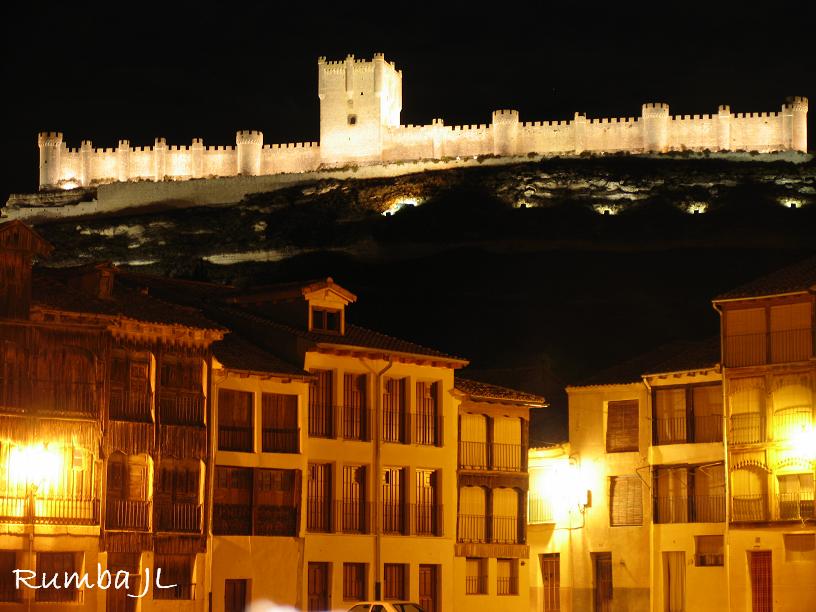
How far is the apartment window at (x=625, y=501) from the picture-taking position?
55.0 meters

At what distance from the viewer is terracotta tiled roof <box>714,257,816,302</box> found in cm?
5047

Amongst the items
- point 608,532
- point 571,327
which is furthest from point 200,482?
point 571,327

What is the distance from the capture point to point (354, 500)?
5094 cm

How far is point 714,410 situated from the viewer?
53250mm

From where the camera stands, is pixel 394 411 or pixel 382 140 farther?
pixel 382 140

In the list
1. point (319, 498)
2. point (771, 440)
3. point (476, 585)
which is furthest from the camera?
point (476, 585)

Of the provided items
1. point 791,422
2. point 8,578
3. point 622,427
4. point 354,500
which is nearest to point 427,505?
point 354,500

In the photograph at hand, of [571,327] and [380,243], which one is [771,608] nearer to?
[571,327]

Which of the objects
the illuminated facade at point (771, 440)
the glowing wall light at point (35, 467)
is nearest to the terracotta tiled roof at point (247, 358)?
the glowing wall light at point (35, 467)

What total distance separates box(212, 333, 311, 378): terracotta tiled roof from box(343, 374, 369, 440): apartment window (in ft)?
7.31

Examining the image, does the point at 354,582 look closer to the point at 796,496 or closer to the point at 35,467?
the point at 35,467

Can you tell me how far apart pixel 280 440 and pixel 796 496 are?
13744 millimetres

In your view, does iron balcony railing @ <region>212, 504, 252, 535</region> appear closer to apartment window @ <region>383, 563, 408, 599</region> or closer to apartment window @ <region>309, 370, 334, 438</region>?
apartment window @ <region>309, 370, 334, 438</region>

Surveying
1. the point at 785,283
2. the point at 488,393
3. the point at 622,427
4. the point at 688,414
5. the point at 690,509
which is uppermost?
the point at 785,283
